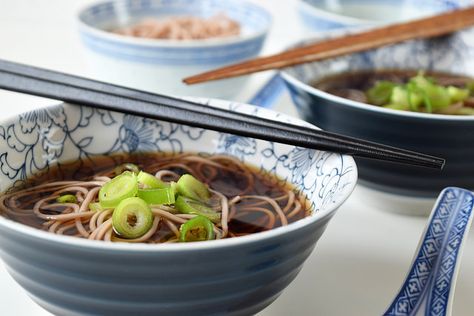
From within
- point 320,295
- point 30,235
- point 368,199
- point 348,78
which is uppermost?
point 348,78

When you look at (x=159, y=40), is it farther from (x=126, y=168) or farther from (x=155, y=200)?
(x=155, y=200)

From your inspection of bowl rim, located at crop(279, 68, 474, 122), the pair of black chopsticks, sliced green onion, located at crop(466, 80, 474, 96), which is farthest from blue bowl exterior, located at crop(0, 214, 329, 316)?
sliced green onion, located at crop(466, 80, 474, 96)

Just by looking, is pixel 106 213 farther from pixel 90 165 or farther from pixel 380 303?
pixel 380 303

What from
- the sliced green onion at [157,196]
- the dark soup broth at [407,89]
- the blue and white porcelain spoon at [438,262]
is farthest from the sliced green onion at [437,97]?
the sliced green onion at [157,196]

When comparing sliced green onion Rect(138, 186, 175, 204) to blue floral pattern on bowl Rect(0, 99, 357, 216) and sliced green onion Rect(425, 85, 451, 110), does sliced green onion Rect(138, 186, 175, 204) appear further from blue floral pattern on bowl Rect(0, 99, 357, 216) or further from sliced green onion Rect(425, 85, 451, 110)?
sliced green onion Rect(425, 85, 451, 110)

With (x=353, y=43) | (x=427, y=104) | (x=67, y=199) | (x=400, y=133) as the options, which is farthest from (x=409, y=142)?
(x=67, y=199)

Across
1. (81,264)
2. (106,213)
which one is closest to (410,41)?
(106,213)
